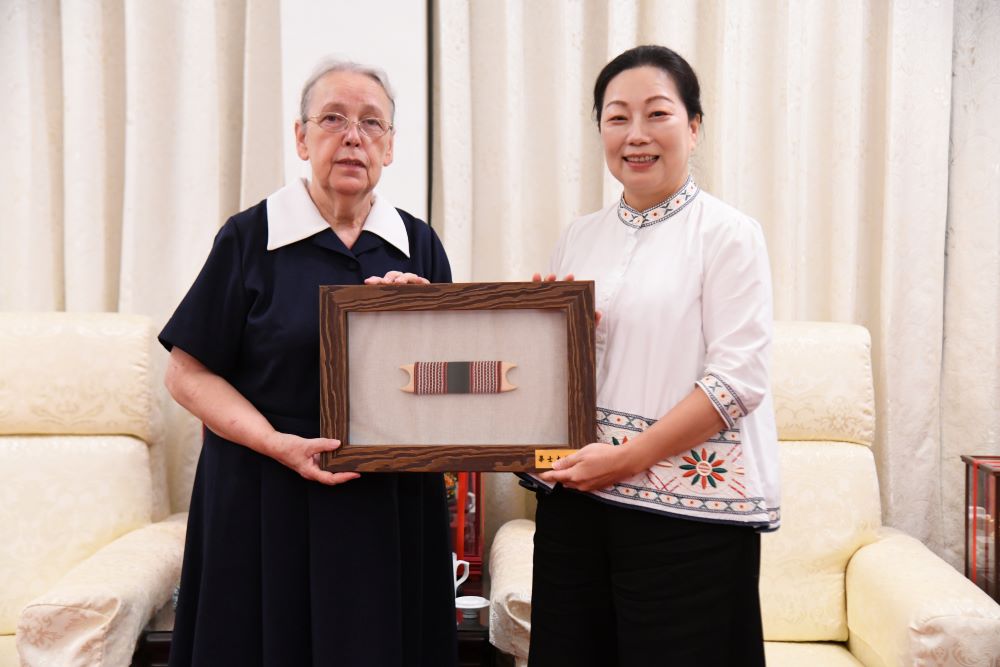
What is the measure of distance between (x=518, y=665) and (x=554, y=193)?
50.5 inches

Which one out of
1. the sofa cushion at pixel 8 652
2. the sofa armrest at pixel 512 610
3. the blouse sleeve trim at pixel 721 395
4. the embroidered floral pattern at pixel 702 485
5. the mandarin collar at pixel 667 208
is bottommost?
the sofa cushion at pixel 8 652

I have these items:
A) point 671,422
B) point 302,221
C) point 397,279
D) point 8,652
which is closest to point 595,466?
point 671,422

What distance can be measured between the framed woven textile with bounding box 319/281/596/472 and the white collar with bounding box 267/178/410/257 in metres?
0.15

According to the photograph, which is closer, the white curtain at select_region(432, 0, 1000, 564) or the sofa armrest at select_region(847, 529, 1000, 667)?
the sofa armrest at select_region(847, 529, 1000, 667)

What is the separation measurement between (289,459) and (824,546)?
142 cm

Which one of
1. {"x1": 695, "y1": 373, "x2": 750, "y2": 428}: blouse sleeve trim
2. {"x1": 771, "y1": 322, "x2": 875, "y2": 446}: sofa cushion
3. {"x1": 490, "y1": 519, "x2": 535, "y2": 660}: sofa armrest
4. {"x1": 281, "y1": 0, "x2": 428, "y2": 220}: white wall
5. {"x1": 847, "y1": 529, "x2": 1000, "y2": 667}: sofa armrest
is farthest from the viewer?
{"x1": 281, "y1": 0, "x2": 428, "y2": 220}: white wall

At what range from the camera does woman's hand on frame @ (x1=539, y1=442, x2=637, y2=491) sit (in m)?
1.26

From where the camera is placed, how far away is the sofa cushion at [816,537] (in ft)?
6.79

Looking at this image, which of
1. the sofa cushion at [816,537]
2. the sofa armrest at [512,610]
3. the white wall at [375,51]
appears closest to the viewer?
the sofa armrest at [512,610]

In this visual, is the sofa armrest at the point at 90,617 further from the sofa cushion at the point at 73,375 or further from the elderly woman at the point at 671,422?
the elderly woman at the point at 671,422

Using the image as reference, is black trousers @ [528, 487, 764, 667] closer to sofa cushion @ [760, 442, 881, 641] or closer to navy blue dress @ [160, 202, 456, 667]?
navy blue dress @ [160, 202, 456, 667]

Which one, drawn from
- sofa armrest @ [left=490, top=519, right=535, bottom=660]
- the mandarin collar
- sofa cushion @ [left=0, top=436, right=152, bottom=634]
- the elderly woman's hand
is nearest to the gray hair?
the elderly woman's hand

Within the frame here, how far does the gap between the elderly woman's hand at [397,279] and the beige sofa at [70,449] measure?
1.07m

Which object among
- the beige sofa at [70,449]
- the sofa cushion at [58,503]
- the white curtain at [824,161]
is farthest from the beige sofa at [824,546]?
the sofa cushion at [58,503]
